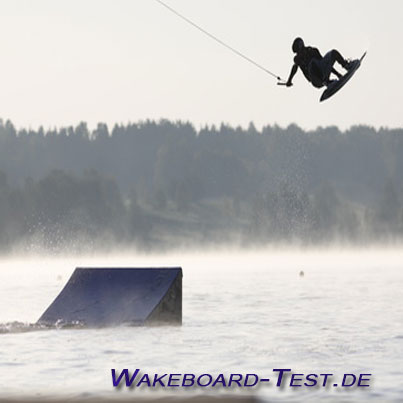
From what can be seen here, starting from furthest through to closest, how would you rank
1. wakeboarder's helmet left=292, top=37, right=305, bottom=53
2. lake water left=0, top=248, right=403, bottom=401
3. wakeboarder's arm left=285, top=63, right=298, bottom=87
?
wakeboarder's helmet left=292, top=37, right=305, bottom=53 → wakeboarder's arm left=285, top=63, right=298, bottom=87 → lake water left=0, top=248, right=403, bottom=401

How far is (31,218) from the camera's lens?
18125cm

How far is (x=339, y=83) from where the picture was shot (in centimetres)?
2097

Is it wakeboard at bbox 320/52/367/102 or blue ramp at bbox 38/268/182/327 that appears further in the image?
blue ramp at bbox 38/268/182/327

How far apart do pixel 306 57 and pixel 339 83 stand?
107 cm

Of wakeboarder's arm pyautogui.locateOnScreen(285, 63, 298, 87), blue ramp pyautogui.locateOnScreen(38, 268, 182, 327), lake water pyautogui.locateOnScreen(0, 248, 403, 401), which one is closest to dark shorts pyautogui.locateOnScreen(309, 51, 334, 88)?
wakeboarder's arm pyautogui.locateOnScreen(285, 63, 298, 87)

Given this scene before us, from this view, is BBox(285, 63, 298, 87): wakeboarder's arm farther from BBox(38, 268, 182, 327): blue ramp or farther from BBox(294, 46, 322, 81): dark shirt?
BBox(38, 268, 182, 327): blue ramp

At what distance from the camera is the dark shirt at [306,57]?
20.3m

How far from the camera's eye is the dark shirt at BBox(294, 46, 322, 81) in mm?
20266

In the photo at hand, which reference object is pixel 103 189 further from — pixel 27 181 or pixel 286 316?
pixel 286 316

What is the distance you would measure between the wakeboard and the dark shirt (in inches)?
30.5

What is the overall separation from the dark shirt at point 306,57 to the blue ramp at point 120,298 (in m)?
6.82

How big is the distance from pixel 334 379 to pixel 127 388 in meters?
3.65

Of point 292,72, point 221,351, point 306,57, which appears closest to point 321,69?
point 306,57

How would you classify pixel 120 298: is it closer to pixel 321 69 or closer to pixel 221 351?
pixel 221 351
